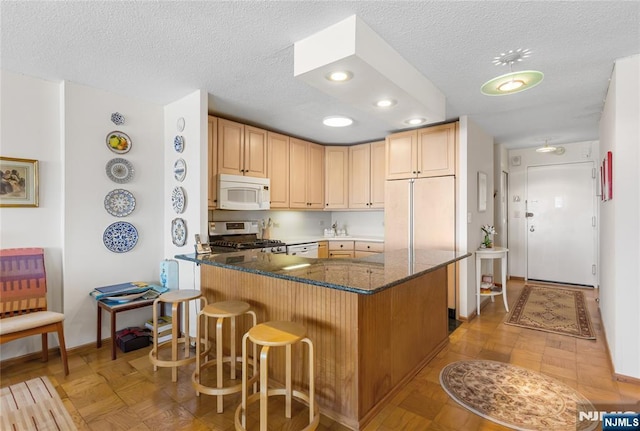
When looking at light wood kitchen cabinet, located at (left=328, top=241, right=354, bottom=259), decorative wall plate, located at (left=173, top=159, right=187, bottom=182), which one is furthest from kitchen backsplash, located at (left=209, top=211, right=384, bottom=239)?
decorative wall plate, located at (left=173, top=159, right=187, bottom=182)

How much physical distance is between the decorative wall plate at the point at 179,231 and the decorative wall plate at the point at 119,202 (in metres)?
0.43

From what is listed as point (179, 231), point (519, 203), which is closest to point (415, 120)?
point (179, 231)

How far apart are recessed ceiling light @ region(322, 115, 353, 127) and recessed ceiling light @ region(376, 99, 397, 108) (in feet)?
4.12

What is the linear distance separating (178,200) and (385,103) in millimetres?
2167

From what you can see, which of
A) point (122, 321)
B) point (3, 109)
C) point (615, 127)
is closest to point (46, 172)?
point (3, 109)

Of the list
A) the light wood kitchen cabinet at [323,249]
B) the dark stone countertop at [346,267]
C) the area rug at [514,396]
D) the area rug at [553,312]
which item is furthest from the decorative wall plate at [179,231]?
the area rug at [553,312]

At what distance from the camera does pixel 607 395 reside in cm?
217

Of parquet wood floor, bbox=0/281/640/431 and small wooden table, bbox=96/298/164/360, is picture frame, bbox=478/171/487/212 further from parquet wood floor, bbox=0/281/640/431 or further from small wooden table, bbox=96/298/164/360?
small wooden table, bbox=96/298/164/360

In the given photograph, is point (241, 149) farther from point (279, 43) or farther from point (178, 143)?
point (279, 43)

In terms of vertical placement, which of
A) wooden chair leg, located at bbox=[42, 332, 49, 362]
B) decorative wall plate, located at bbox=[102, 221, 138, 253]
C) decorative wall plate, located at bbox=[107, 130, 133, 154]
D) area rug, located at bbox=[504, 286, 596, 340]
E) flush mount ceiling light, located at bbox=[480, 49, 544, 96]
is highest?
flush mount ceiling light, located at bbox=[480, 49, 544, 96]

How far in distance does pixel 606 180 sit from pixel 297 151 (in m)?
3.40

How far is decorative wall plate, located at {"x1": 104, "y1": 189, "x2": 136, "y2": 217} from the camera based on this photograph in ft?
10.0

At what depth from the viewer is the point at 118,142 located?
3104mm

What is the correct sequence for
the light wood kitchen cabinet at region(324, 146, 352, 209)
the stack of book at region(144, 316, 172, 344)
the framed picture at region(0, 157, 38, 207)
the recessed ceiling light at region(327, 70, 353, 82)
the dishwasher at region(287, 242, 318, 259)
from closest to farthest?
the recessed ceiling light at region(327, 70, 353, 82)
the framed picture at region(0, 157, 38, 207)
the stack of book at region(144, 316, 172, 344)
the dishwasher at region(287, 242, 318, 259)
the light wood kitchen cabinet at region(324, 146, 352, 209)
